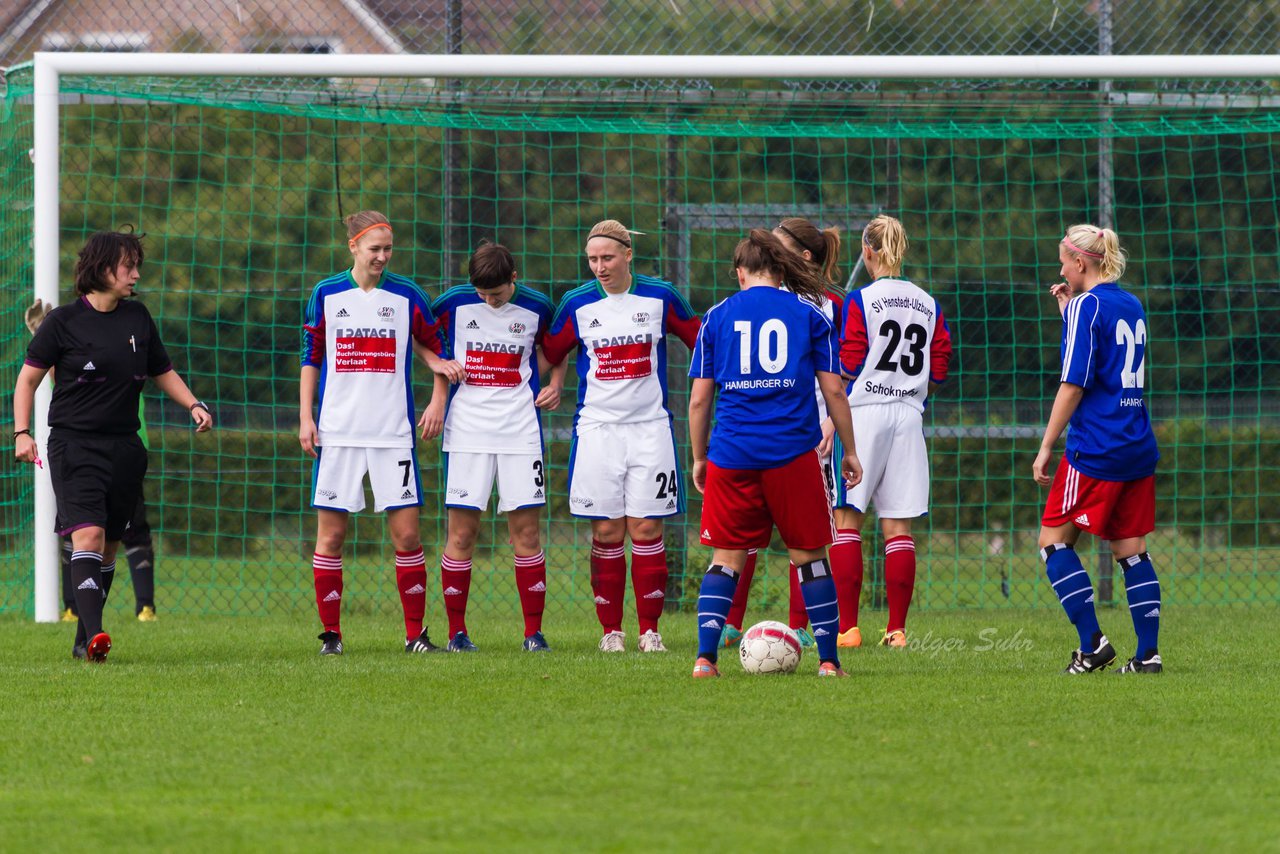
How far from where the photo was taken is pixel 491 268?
295 inches

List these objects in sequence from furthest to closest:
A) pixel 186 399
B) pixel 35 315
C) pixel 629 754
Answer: pixel 35 315 → pixel 186 399 → pixel 629 754

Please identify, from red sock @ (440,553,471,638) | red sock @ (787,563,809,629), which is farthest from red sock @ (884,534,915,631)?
red sock @ (440,553,471,638)

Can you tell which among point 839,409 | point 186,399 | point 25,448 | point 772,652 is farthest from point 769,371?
point 25,448

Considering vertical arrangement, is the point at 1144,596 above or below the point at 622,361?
below

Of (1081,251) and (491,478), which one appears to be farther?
(491,478)

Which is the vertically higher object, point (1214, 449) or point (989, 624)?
point (1214, 449)

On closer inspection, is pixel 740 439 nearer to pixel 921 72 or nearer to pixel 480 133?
pixel 921 72

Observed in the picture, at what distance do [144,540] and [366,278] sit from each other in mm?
2988

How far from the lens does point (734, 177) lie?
12812 mm

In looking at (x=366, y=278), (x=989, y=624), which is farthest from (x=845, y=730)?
(x=989, y=624)

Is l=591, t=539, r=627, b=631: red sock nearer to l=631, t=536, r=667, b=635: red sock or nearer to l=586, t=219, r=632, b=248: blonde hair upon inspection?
l=631, t=536, r=667, b=635: red sock

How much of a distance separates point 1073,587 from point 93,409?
4.20m

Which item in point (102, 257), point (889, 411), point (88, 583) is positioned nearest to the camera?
point (88, 583)

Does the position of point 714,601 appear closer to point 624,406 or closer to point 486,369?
point 624,406
